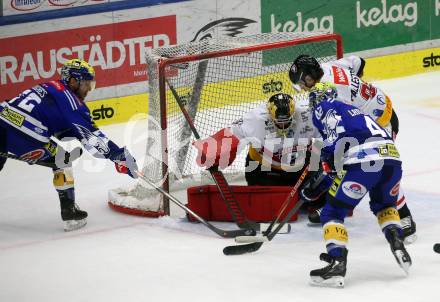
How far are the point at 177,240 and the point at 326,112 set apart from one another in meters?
1.30

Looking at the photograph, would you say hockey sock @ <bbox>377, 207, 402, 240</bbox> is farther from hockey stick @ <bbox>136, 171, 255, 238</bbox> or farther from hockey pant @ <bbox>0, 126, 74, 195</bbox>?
hockey pant @ <bbox>0, 126, 74, 195</bbox>

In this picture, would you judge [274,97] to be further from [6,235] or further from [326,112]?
[6,235]

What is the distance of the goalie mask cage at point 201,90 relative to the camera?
6922 millimetres

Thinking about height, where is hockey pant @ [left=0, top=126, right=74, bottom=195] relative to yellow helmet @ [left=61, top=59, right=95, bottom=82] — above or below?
below

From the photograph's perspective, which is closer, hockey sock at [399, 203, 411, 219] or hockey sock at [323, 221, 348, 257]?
hockey sock at [323, 221, 348, 257]

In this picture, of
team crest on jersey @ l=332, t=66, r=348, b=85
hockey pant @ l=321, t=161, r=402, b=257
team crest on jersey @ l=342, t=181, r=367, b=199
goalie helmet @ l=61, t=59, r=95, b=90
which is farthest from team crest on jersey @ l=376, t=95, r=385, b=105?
goalie helmet @ l=61, t=59, r=95, b=90

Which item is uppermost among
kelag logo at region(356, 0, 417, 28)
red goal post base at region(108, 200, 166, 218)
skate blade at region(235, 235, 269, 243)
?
kelag logo at region(356, 0, 417, 28)

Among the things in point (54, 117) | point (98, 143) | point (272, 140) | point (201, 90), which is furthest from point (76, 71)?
point (272, 140)

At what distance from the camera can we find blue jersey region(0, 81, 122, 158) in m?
6.47

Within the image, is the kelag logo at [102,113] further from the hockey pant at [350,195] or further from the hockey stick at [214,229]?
the hockey pant at [350,195]

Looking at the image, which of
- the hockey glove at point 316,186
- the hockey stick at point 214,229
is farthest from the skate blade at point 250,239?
the hockey glove at point 316,186

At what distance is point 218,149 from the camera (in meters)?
6.58

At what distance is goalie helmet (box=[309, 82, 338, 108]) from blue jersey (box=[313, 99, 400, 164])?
0.06m

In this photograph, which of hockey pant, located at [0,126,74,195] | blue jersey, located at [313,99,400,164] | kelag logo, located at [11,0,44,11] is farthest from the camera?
kelag logo, located at [11,0,44,11]
